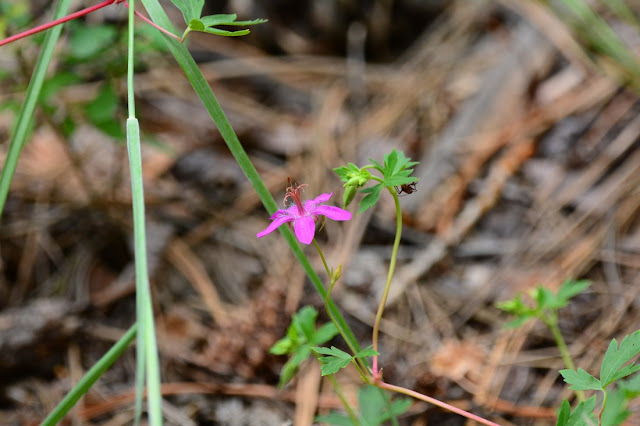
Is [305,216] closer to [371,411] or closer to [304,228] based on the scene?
[304,228]

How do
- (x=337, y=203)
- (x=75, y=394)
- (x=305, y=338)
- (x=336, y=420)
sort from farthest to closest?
(x=337, y=203)
(x=305, y=338)
(x=336, y=420)
(x=75, y=394)

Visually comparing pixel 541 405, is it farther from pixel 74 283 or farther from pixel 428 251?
pixel 74 283

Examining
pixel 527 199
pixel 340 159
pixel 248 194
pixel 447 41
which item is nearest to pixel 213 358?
pixel 248 194

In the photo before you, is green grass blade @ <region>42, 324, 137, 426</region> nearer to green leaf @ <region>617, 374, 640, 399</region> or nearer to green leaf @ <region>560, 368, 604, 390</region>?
green leaf @ <region>560, 368, 604, 390</region>

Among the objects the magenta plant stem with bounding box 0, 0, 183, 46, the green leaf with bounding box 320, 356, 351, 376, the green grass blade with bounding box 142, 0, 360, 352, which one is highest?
the magenta plant stem with bounding box 0, 0, 183, 46

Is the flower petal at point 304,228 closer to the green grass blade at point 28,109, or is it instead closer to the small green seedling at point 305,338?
the small green seedling at point 305,338

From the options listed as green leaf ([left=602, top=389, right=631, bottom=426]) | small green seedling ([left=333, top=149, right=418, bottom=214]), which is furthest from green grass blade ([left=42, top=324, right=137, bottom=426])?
green leaf ([left=602, top=389, right=631, bottom=426])

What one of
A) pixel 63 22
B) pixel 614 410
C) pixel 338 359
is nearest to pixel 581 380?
pixel 614 410

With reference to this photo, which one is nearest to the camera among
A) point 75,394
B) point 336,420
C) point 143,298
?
point 143,298
